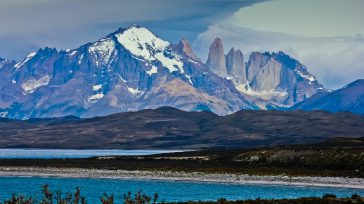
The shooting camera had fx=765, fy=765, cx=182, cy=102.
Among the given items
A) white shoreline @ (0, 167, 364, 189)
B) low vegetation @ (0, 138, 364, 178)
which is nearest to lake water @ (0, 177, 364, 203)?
white shoreline @ (0, 167, 364, 189)

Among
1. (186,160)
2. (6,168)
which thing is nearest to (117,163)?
(186,160)

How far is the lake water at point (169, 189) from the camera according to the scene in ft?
293

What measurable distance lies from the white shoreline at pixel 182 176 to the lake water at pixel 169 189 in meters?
4.92

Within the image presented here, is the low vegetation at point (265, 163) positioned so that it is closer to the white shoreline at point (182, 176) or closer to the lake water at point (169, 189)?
the white shoreline at point (182, 176)

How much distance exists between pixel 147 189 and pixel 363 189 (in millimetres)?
27539

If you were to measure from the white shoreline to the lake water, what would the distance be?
16.1ft

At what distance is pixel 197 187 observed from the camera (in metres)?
104

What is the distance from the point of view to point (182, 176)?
122688 mm

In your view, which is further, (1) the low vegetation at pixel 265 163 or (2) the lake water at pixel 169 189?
(1) the low vegetation at pixel 265 163

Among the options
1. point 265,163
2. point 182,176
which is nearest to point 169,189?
point 182,176

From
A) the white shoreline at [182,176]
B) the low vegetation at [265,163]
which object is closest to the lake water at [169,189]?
the white shoreline at [182,176]

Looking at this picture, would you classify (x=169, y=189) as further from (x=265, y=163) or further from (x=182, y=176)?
(x=265, y=163)

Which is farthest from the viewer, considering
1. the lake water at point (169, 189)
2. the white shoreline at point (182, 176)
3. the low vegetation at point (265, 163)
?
the low vegetation at point (265, 163)

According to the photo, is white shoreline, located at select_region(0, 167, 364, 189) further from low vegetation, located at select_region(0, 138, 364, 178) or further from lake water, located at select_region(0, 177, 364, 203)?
low vegetation, located at select_region(0, 138, 364, 178)
